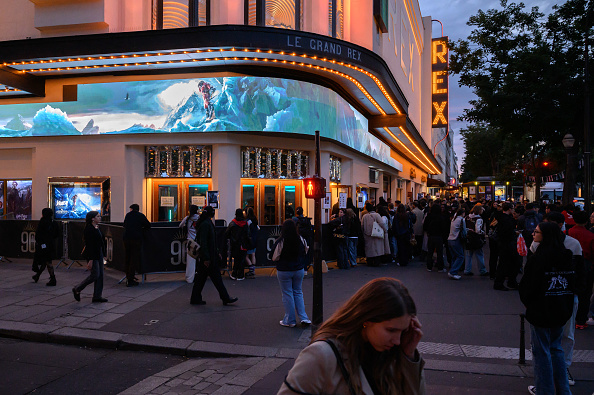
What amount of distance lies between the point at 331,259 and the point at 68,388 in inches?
358

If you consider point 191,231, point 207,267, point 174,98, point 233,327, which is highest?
point 174,98

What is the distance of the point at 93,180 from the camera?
16250 mm

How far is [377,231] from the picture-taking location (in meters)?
13.5

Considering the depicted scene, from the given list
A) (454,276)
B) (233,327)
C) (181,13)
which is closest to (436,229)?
(454,276)

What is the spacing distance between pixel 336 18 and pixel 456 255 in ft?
31.3

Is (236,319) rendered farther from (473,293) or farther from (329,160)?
(329,160)

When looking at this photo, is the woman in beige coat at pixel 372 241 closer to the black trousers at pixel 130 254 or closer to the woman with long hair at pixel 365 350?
→ the black trousers at pixel 130 254

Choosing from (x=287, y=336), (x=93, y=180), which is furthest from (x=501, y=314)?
(x=93, y=180)

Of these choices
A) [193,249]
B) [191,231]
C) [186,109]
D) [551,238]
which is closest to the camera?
[551,238]

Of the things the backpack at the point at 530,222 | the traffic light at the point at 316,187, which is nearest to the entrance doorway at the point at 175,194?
the traffic light at the point at 316,187

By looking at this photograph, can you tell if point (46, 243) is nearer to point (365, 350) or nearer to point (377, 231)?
point (377, 231)

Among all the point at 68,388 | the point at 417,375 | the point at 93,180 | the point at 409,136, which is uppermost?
the point at 409,136

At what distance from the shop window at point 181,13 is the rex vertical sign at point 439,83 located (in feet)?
83.9

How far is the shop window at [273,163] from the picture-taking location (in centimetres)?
1645
